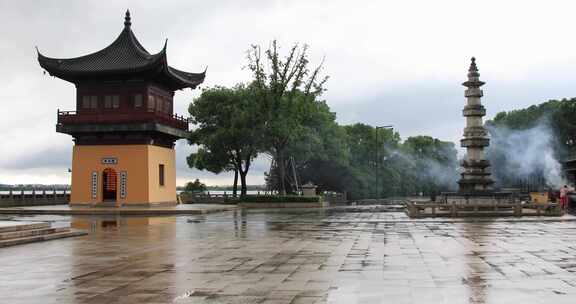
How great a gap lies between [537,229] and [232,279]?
1408 cm

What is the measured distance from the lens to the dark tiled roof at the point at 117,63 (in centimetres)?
4178

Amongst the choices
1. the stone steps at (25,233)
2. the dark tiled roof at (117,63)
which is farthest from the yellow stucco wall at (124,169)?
the stone steps at (25,233)

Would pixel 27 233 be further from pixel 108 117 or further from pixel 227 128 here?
pixel 227 128

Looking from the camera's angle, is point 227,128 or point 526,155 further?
point 526,155

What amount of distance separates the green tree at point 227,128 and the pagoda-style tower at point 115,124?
5.91 metres

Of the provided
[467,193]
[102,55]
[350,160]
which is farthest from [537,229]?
[350,160]

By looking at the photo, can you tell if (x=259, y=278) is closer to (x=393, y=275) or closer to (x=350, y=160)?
(x=393, y=275)

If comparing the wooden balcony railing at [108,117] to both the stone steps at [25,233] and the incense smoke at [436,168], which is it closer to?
the stone steps at [25,233]

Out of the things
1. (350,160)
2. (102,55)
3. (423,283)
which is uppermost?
(102,55)

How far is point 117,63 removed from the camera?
4297 centimetres

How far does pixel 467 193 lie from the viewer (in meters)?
36.1

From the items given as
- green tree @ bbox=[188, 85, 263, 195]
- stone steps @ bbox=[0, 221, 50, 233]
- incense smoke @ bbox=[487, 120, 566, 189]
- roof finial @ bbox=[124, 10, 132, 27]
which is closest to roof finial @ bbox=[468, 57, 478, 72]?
green tree @ bbox=[188, 85, 263, 195]

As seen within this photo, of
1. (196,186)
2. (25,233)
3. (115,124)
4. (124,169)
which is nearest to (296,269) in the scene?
(25,233)

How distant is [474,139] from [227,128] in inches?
818
